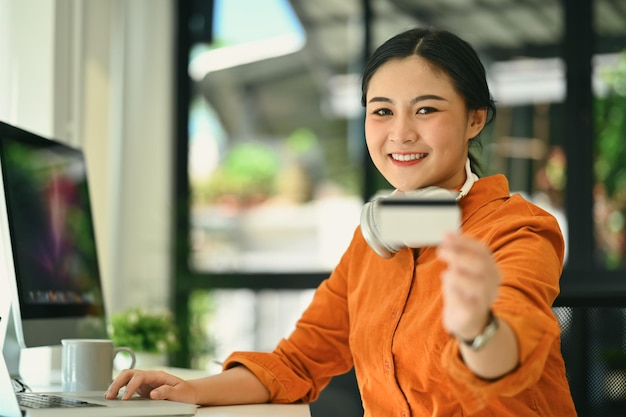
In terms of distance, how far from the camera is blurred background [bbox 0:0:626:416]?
398 centimetres

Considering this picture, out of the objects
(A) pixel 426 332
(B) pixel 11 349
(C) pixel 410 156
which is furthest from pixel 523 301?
(B) pixel 11 349

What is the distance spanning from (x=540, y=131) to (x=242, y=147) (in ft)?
4.60

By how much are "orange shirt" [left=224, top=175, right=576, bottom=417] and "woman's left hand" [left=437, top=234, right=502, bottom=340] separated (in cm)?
8

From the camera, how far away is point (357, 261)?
5.51 feet

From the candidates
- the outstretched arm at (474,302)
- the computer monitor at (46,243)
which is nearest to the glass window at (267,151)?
the computer monitor at (46,243)

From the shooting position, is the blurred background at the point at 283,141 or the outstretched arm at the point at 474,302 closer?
the outstretched arm at the point at 474,302

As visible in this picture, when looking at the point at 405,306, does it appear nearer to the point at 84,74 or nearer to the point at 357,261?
the point at 357,261

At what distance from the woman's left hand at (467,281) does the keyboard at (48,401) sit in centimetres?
67

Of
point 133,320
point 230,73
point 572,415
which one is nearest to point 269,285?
point 230,73

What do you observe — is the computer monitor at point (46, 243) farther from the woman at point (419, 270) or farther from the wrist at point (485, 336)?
the wrist at point (485, 336)

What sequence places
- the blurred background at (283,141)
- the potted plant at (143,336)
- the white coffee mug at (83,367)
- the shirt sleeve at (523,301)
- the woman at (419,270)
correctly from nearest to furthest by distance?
1. the shirt sleeve at (523,301)
2. the woman at (419,270)
3. the white coffee mug at (83,367)
4. the potted plant at (143,336)
5. the blurred background at (283,141)

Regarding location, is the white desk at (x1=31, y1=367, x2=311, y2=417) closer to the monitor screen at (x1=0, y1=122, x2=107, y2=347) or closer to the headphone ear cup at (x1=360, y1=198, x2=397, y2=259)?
the headphone ear cup at (x1=360, y1=198, x2=397, y2=259)

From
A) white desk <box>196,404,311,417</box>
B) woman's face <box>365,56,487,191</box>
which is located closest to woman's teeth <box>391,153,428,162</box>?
woman's face <box>365,56,487,191</box>

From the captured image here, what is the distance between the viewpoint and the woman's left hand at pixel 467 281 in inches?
36.5
